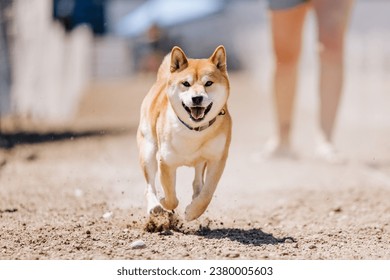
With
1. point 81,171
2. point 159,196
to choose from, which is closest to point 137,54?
point 81,171

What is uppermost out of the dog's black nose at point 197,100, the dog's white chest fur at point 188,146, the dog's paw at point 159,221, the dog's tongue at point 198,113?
the dog's black nose at point 197,100

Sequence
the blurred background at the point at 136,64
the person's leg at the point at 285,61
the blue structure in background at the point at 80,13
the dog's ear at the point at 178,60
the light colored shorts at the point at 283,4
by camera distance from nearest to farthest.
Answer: the dog's ear at the point at 178,60
the light colored shorts at the point at 283,4
the person's leg at the point at 285,61
the blurred background at the point at 136,64
the blue structure in background at the point at 80,13

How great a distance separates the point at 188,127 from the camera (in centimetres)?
405

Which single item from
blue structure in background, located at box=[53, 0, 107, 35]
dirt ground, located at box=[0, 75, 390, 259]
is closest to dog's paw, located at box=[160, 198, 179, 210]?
dirt ground, located at box=[0, 75, 390, 259]

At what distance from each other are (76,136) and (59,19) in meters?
5.25

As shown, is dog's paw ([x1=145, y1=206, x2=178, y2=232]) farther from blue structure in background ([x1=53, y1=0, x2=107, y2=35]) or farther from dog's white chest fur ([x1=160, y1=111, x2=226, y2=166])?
blue structure in background ([x1=53, y1=0, x2=107, y2=35])

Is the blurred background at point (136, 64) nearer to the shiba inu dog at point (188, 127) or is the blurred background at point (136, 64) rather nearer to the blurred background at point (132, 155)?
the blurred background at point (132, 155)

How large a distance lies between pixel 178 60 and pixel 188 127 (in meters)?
0.29

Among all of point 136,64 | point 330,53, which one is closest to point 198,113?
point 330,53

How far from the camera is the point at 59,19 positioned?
14562 mm

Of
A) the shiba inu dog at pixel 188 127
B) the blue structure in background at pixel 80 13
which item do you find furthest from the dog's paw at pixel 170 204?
the blue structure in background at pixel 80 13

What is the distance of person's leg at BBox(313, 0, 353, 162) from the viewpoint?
6523 mm

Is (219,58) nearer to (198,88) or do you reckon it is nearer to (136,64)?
(198,88)

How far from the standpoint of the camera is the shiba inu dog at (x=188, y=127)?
13.1ft
